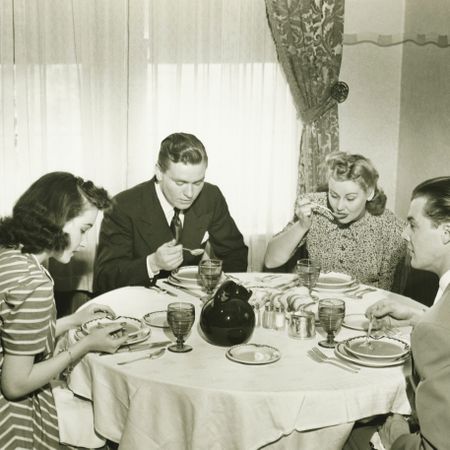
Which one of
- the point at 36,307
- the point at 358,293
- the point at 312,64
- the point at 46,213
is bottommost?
the point at 358,293

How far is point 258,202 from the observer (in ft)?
14.5

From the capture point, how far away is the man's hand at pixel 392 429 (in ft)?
6.05

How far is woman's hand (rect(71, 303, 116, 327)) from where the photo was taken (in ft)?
7.51

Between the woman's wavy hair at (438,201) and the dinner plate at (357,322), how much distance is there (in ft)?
1.48

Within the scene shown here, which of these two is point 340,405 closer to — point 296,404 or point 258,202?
point 296,404

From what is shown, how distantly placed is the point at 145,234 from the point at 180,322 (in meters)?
1.35

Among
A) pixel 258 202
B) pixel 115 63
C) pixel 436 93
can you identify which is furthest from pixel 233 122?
pixel 436 93

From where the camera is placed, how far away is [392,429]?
1.86m

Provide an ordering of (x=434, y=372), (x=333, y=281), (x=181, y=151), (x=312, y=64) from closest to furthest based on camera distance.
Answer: (x=434, y=372), (x=333, y=281), (x=181, y=151), (x=312, y=64)

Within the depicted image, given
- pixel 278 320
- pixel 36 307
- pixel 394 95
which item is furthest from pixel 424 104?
pixel 36 307

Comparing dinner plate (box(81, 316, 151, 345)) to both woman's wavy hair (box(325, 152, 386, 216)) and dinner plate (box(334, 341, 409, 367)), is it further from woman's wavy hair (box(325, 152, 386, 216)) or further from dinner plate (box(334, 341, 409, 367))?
woman's wavy hair (box(325, 152, 386, 216))

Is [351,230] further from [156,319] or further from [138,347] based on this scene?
[138,347]

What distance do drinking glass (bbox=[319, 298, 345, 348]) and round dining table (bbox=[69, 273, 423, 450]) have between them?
4.8 inches

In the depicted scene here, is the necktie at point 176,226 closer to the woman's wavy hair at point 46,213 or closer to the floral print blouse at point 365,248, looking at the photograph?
the floral print blouse at point 365,248
